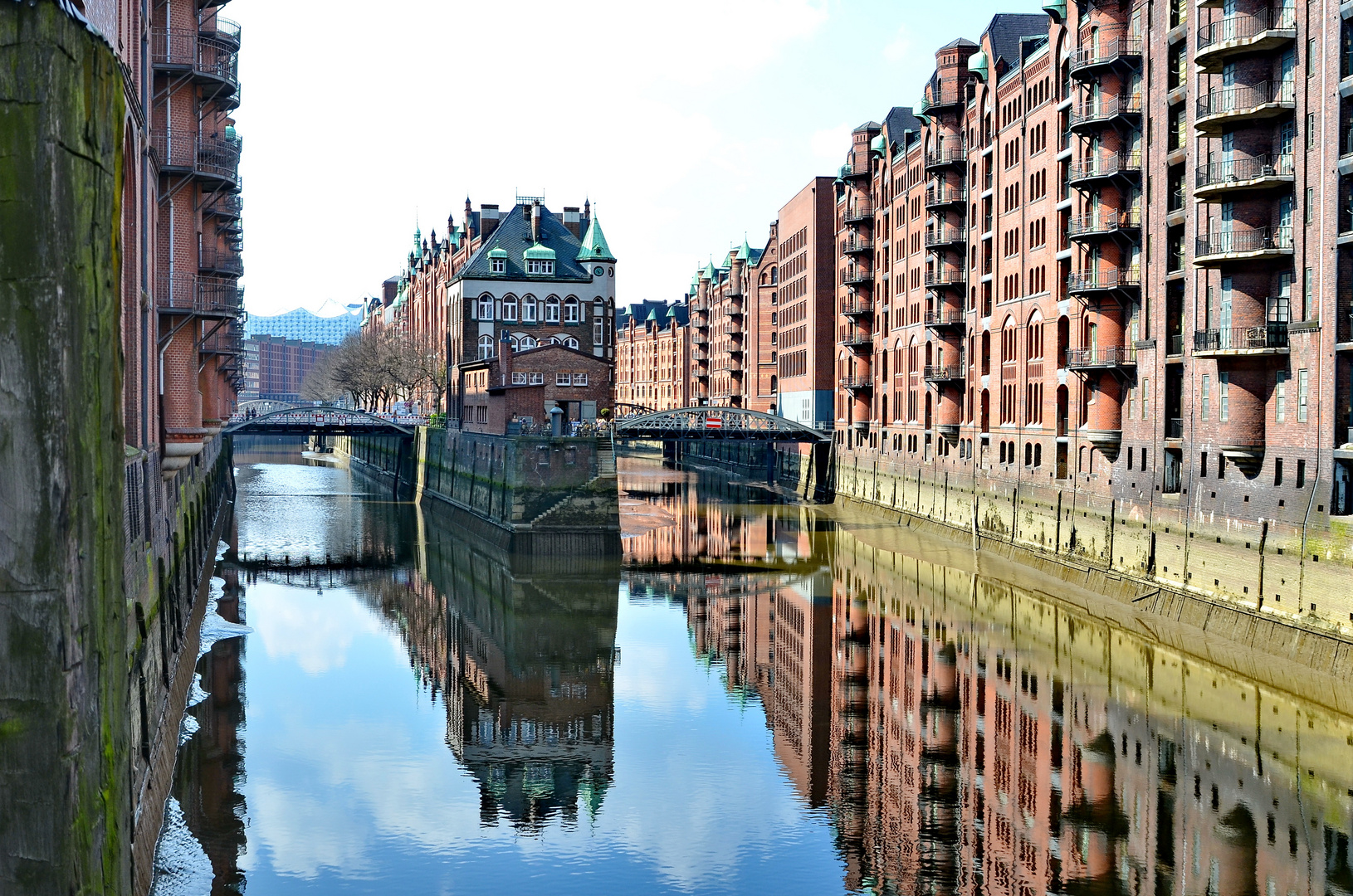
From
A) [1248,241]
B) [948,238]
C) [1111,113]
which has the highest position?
[1111,113]

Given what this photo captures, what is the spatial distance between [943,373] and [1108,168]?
65.8 ft

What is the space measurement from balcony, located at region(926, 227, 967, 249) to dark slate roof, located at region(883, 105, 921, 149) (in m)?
12.8

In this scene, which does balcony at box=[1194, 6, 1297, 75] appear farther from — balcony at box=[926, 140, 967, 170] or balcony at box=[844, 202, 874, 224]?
balcony at box=[844, 202, 874, 224]

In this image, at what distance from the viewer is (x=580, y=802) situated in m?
23.2

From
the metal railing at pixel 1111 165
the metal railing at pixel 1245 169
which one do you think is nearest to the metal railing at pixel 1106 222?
the metal railing at pixel 1111 165

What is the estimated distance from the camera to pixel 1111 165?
4662 cm

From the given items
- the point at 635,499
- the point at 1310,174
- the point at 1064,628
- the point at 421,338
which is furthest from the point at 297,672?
the point at 421,338

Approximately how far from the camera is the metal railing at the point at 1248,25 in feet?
112

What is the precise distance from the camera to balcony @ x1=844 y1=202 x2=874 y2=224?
265 ft

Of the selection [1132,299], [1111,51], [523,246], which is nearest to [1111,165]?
[1111,51]

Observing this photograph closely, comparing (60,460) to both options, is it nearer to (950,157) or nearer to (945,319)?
(945,319)

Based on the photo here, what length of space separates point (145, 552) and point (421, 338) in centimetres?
10040

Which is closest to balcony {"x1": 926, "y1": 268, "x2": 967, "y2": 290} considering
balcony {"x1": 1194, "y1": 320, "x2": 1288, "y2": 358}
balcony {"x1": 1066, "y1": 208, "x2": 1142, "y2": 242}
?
balcony {"x1": 1066, "y1": 208, "x2": 1142, "y2": 242}

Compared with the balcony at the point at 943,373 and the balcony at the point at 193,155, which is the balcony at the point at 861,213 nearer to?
the balcony at the point at 943,373
